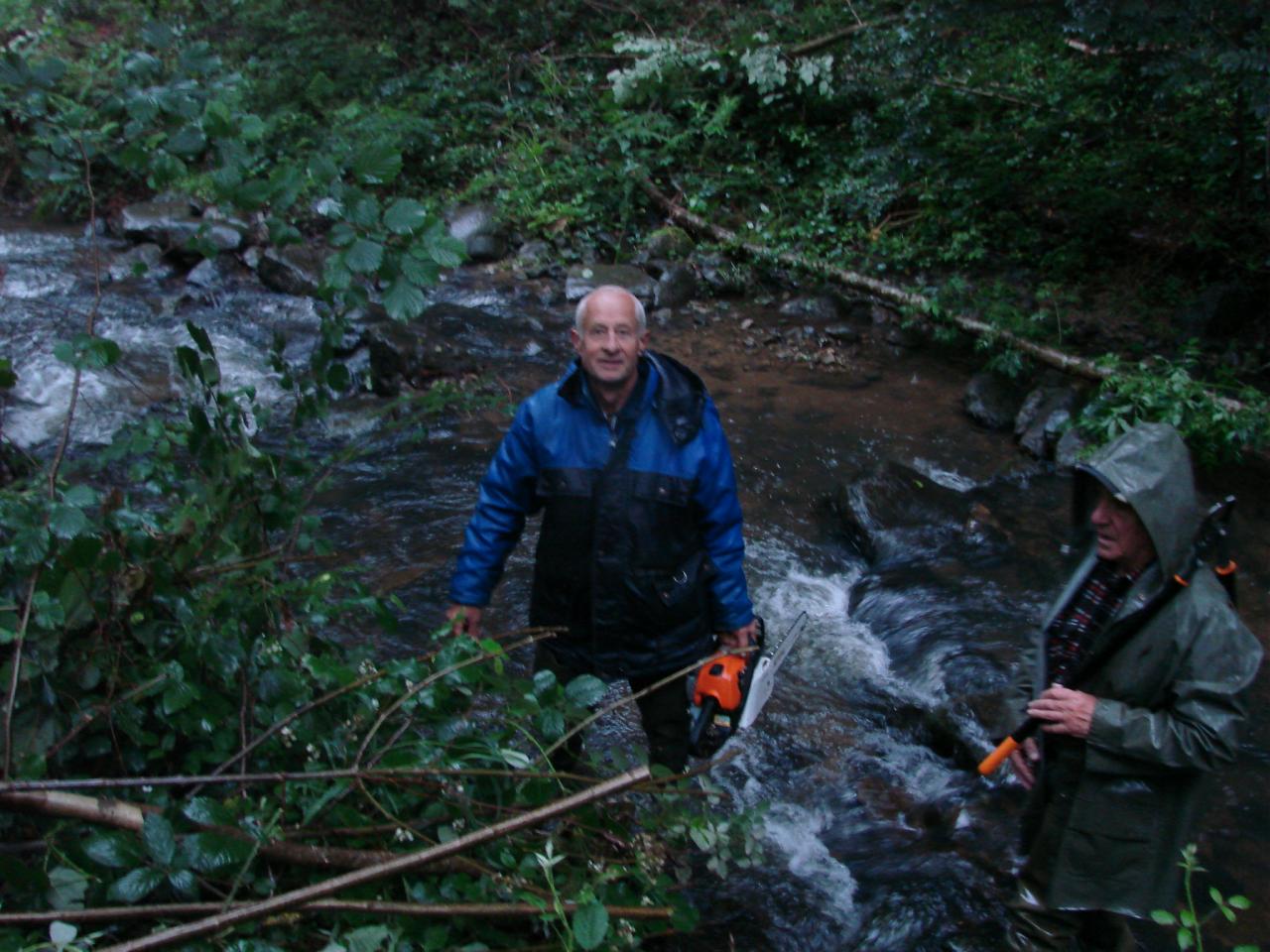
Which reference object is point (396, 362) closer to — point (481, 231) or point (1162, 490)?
point (481, 231)

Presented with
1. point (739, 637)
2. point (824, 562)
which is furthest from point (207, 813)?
point (824, 562)

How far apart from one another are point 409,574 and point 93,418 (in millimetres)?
3595

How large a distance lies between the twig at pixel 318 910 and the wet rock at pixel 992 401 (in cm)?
719

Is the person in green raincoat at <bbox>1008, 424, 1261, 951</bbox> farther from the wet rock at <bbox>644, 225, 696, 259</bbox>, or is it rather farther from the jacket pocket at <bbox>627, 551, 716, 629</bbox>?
the wet rock at <bbox>644, 225, 696, 259</bbox>

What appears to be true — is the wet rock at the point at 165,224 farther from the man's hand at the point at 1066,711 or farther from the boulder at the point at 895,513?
the man's hand at the point at 1066,711

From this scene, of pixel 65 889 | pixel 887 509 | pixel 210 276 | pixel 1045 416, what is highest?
pixel 210 276

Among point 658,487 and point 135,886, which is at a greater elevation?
point 658,487

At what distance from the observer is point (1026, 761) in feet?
10.9

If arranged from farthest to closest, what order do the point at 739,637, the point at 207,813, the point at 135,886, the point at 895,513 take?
the point at 895,513 → the point at 739,637 → the point at 207,813 → the point at 135,886

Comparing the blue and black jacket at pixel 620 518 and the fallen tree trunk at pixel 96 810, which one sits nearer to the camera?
the fallen tree trunk at pixel 96 810

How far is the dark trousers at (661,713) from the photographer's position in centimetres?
351

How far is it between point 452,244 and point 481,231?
10538mm

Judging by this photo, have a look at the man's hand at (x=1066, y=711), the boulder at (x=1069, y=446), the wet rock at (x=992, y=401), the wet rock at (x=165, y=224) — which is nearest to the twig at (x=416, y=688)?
the man's hand at (x=1066, y=711)

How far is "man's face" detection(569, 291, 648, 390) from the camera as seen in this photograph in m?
3.20
